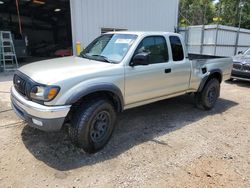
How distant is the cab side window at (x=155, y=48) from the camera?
14.2 ft

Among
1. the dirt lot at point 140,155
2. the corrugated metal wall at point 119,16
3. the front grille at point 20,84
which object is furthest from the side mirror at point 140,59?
the corrugated metal wall at point 119,16

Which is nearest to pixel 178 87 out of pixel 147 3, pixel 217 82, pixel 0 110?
pixel 217 82

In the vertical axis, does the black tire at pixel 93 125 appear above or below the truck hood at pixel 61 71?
below

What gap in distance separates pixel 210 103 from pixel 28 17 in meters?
22.0

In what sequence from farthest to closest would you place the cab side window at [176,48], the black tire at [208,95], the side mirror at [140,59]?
the black tire at [208,95] → the cab side window at [176,48] → the side mirror at [140,59]

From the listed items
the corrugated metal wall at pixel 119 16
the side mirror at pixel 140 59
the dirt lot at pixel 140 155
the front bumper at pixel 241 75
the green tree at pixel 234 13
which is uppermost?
the green tree at pixel 234 13

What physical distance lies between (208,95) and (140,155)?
3043 millimetres

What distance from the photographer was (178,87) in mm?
5027

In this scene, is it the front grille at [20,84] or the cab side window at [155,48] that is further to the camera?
the cab side window at [155,48]

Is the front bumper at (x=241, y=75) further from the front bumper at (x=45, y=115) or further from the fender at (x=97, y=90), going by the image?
the front bumper at (x=45, y=115)

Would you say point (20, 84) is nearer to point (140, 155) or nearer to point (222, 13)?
point (140, 155)

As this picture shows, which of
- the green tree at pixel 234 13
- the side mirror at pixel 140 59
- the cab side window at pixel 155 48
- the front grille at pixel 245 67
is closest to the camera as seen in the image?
the side mirror at pixel 140 59

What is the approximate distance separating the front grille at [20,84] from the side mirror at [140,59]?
1.72 metres

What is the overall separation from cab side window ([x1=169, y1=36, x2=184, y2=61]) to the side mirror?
118cm
